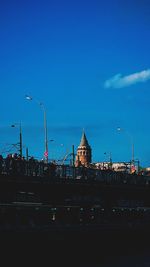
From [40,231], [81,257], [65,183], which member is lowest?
[81,257]

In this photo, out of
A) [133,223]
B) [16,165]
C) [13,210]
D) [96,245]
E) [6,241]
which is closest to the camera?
[6,241]

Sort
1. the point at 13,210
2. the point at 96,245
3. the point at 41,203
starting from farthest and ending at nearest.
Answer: the point at 41,203 → the point at 96,245 → the point at 13,210

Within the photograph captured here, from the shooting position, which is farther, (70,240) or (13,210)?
(70,240)

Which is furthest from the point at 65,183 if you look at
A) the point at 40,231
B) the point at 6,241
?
the point at 6,241

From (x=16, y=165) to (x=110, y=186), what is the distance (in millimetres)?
19739

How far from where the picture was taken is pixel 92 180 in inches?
2261

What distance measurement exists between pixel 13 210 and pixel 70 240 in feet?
23.5

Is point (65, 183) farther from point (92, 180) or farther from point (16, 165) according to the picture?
point (16, 165)

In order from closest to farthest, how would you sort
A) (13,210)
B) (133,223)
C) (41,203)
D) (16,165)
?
(13,210)
(16,165)
(41,203)
(133,223)

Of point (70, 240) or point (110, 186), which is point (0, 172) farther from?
point (110, 186)

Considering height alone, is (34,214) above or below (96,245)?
above

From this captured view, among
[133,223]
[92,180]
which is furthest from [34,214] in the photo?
[133,223]

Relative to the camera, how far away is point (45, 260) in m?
41.2

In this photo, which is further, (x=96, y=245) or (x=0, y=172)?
(x=96, y=245)
